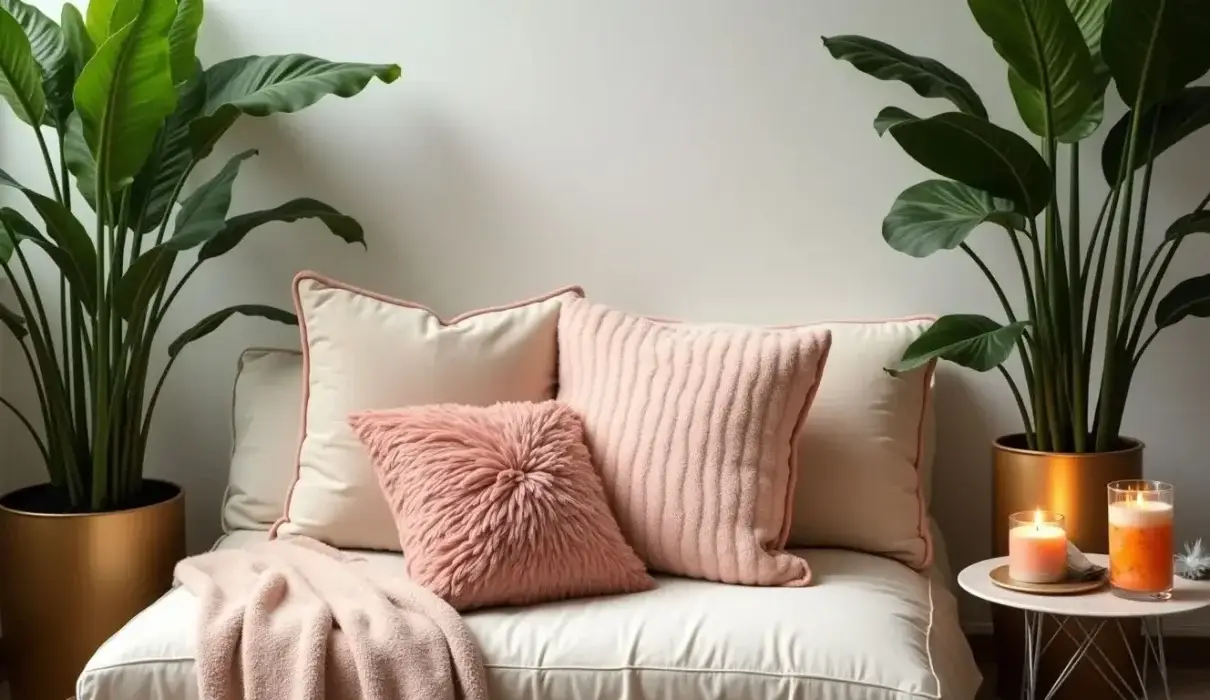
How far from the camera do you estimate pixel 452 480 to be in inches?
71.8

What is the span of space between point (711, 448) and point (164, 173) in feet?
3.76

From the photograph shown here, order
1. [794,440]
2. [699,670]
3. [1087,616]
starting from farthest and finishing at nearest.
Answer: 1. [794,440]
2. [1087,616]
3. [699,670]

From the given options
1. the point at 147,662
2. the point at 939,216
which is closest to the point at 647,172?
the point at 939,216

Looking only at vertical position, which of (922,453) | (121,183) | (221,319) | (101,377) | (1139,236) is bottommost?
(922,453)

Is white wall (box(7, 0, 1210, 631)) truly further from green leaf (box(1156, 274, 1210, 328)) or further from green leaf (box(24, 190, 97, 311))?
green leaf (box(24, 190, 97, 311))

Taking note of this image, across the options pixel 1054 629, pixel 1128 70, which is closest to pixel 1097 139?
pixel 1128 70

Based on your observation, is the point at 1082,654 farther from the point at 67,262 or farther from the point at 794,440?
the point at 67,262

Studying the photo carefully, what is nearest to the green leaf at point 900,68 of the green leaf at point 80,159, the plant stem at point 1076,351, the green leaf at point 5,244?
the plant stem at point 1076,351

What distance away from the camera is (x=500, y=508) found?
5.87 ft

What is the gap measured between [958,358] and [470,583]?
2.82 ft

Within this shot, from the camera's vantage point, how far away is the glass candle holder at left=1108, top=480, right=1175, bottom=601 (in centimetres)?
177

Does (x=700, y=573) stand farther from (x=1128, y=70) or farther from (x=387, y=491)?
(x=1128, y=70)

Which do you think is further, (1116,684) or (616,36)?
(616,36)

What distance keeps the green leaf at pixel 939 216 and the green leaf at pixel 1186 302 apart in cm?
30
